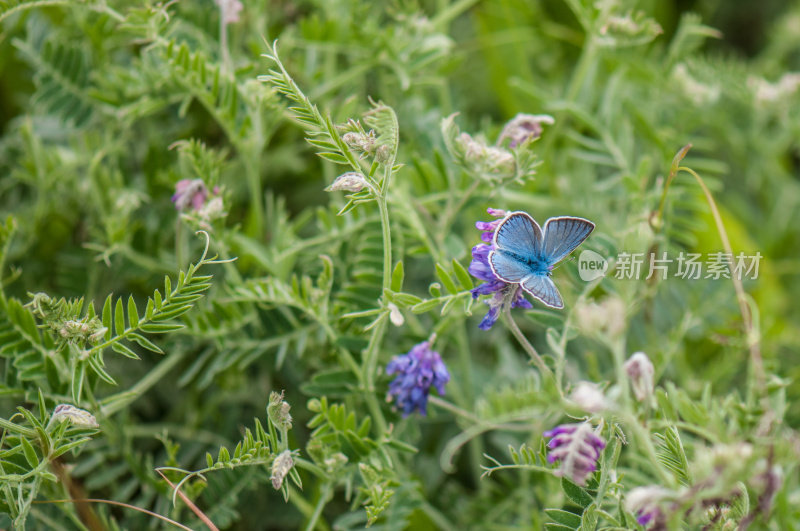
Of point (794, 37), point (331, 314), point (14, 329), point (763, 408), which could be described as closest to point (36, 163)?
point (14, 329)

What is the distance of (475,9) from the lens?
1528 millimetres

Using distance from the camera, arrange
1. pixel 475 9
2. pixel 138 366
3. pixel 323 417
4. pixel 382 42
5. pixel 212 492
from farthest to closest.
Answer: pixel 475 9, pixel 138 366, pixel 382 42, pixel 212 492, pixel 323 417

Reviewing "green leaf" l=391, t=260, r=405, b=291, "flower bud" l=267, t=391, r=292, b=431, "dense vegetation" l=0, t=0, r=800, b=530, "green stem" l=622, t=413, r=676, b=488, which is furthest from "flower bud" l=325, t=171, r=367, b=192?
"green stem" l=622, t=413, r=676, b=488

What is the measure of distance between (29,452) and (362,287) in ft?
1.39

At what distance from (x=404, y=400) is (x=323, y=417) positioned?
0.10m

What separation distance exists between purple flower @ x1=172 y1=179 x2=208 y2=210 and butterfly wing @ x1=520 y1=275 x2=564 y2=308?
0.45 metres

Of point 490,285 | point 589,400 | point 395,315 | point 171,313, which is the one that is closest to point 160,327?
point 171,313

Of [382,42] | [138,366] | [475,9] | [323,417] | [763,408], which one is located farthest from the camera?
[475,9]

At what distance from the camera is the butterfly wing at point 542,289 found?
0.64m

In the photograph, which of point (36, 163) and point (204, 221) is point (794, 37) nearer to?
point (204, 221)

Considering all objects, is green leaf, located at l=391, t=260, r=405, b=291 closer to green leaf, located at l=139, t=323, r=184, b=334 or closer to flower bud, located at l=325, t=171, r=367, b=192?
flower bud, located at l=325, t=171, r=367, b=192

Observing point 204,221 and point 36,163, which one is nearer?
point 204,221

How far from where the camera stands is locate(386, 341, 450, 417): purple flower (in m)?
0.82

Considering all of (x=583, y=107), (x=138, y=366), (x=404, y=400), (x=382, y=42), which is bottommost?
(x=138, y=366)
